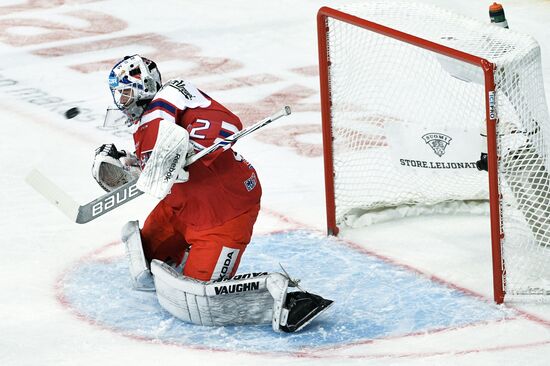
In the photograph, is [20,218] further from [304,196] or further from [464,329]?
[464,329]

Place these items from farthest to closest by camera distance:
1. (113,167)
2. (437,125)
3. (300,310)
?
(437,125) < (113,167) < (300,310)

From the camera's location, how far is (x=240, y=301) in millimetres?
4359

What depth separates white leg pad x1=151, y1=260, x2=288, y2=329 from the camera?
432 cm

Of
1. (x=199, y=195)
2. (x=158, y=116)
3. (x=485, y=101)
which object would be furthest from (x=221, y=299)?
(x=485, y=101)

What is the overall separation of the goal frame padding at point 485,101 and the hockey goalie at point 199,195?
0.58 metres

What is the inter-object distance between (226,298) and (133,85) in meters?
0.75

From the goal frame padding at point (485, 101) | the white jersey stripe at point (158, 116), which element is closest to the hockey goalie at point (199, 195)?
the white jersey stripe at point (158, 116)

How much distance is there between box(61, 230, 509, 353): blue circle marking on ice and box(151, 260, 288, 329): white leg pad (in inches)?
1.4

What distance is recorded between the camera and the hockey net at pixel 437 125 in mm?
4441

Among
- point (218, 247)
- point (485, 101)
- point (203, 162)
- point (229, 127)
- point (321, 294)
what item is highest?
point (485, 101)

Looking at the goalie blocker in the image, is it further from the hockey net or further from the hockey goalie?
the hockey net

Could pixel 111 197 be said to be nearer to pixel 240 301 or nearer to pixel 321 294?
pixel 240 301

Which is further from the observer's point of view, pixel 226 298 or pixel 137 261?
pixel 137 261

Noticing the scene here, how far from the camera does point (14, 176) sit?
6.18 metres
